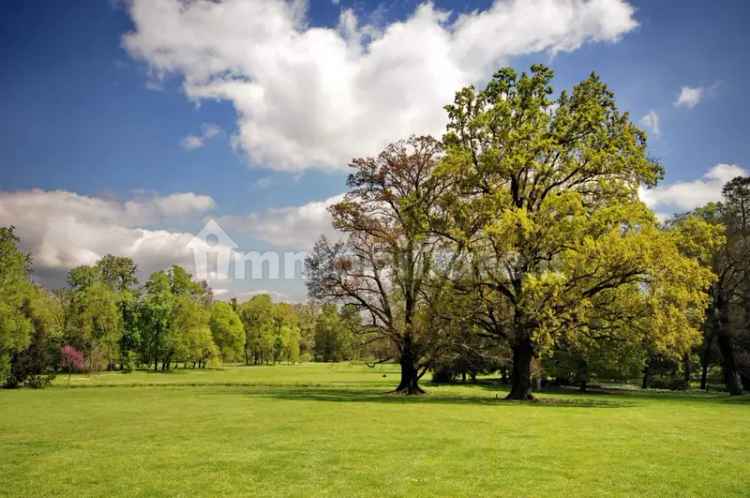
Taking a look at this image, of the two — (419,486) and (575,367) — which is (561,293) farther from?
(575,367)

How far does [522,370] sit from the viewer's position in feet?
99.4

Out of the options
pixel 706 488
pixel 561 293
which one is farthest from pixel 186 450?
pixel 561 293

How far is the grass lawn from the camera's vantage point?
32.3ft

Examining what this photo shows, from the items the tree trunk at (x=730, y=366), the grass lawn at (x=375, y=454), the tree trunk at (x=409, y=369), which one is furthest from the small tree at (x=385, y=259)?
the tree trunk at (x=730, y=366)

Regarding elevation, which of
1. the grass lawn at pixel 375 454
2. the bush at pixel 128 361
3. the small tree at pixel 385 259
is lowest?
the bush at pixel 128 361

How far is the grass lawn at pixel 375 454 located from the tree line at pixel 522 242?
23.4ft

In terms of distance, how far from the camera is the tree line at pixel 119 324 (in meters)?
41.8

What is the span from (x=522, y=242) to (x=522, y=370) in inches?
307

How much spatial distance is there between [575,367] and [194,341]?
188 ft

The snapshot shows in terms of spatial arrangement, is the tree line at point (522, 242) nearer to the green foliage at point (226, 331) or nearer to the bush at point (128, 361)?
the bush at point (128, 361)

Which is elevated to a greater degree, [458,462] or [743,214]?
[743,214]

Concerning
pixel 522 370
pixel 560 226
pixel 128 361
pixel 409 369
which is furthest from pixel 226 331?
pixel 560 226

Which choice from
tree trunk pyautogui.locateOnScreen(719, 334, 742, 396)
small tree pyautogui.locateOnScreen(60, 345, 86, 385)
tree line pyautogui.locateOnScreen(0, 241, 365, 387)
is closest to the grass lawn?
tree line pyautogui.locateOnScreen(0, 241, 365, 387)

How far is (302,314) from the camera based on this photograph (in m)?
180
